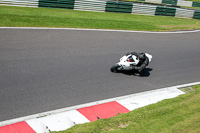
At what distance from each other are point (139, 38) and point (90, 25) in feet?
12.5

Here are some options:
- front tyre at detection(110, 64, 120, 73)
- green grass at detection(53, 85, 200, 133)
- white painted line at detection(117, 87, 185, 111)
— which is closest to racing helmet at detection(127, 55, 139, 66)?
front tyre at detection(110, 64, 120, 73)

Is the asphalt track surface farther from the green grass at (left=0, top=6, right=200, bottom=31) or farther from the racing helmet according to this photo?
the green grass at (left=0, top=6, right=200, bottom=31)

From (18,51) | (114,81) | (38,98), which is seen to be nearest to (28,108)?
(38,98)

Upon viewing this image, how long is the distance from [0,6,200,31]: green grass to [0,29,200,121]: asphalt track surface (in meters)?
1.53

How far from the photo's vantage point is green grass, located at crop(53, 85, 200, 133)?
6738 millimetres

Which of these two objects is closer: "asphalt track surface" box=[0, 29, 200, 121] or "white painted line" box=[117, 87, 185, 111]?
"asphalt track surface" box=[0, 29, 200, 121]

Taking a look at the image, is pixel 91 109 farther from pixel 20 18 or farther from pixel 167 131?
pixel 20 18

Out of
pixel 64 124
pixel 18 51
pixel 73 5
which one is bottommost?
pixel 64 124

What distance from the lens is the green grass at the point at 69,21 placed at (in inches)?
675

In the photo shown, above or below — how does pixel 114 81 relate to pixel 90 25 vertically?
below

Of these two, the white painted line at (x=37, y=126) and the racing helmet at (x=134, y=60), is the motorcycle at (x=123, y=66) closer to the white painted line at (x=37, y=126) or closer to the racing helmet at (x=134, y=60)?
the racing helmet at (x=134, y=60)

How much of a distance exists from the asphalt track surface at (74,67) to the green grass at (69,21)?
153 cm

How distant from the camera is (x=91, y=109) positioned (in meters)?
7.98

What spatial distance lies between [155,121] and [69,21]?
13.1 m
